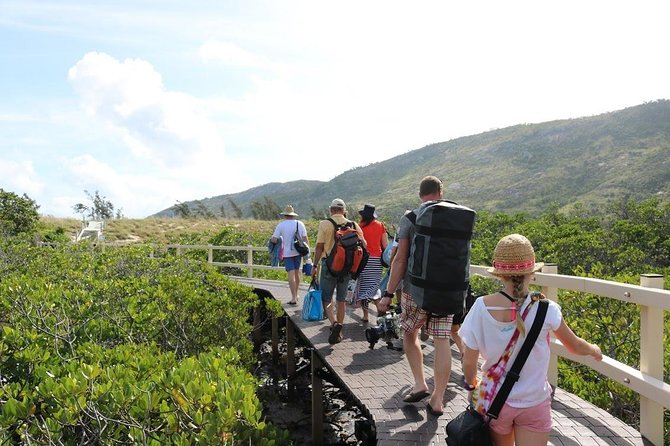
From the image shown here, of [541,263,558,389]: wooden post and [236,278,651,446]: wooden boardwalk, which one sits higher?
[541,263,558,389]: wooden post

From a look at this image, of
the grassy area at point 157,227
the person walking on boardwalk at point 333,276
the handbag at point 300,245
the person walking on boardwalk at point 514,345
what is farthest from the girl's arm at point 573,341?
the grassy area at point 157,227

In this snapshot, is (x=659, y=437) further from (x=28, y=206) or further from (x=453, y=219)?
(x=28, y=206)

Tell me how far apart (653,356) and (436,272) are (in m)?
1.61

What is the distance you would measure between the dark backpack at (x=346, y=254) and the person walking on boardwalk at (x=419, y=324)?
6.57 feet

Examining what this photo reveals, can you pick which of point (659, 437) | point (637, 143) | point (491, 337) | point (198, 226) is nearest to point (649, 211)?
point (659, 437)

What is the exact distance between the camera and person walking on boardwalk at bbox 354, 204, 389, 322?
299 inches

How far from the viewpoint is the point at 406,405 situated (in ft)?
15.4

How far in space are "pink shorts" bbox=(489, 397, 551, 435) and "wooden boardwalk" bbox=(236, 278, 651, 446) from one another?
1.20 metres

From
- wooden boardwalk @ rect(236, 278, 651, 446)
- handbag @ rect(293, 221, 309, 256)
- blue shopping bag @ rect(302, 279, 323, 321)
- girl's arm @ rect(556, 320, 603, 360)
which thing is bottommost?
wooden boardwalk @ rect(236, 278, 651, 446)

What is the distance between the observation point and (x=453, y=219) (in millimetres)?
4039

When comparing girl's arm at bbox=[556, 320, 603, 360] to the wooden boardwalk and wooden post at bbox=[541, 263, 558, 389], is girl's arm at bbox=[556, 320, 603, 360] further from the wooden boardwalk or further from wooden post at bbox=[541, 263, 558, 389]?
wooden post at bbox=[541, 263, 558, 389]

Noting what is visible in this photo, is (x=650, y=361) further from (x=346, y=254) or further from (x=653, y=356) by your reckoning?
(x=346, y=254)

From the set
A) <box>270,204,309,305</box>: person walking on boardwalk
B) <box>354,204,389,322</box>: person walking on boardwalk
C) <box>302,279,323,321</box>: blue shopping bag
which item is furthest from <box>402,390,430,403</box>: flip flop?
<box>270,204,309,305</box>: person walking on boardwalk

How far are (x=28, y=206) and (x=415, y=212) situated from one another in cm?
3506
